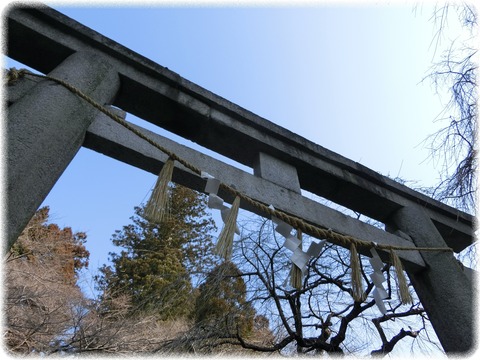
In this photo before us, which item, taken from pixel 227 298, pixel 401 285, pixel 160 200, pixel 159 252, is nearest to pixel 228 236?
pixel 160 200

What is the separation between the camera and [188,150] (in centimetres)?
187

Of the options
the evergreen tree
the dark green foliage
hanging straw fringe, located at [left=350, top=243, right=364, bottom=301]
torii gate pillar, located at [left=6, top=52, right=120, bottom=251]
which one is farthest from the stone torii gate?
the evergreen tree

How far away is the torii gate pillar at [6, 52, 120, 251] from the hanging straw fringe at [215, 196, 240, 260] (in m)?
0.75

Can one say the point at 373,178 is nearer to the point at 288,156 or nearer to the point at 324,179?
the point at 324,179

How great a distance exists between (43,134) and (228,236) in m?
0.90

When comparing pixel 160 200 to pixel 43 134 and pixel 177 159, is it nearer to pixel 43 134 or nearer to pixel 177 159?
pixel 177 159

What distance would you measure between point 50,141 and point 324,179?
5.91 feet


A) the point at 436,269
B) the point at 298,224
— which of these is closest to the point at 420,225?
the point at 436,269

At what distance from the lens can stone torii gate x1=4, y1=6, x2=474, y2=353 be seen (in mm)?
1410

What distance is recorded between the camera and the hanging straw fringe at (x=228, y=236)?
1423 mm

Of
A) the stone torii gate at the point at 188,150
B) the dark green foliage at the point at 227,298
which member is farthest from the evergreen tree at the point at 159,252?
the stone torii gate at the point at 188,150

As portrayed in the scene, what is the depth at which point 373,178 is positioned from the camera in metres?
2.58

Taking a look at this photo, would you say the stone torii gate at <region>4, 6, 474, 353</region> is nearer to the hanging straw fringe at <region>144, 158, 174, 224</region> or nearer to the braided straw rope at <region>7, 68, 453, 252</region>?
the braided straw rope at <region>7, 68, 453, 252</region>

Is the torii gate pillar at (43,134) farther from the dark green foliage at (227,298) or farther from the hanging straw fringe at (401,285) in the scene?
the dark green foliage at (227,298)
